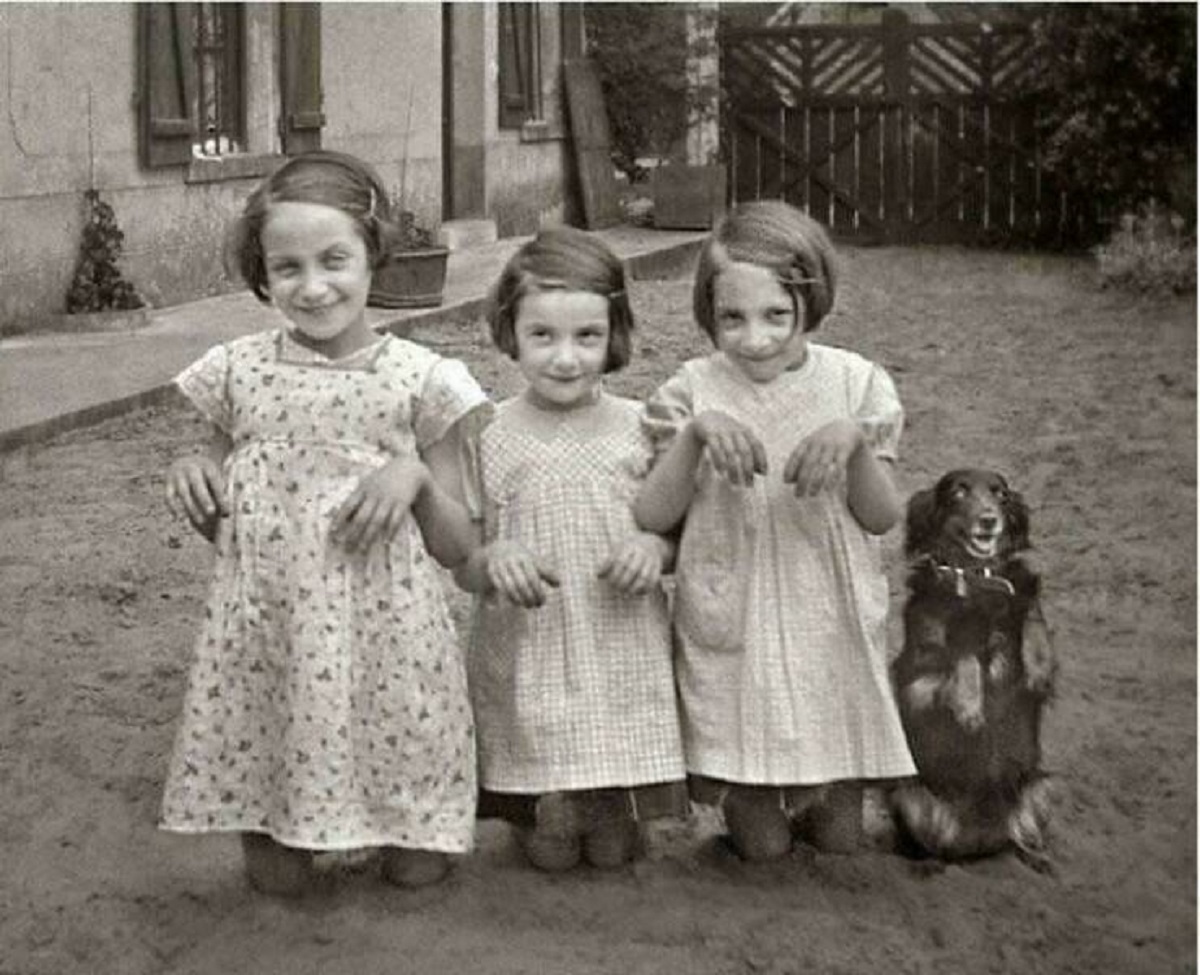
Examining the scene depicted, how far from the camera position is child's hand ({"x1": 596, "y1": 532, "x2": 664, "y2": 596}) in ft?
10.4

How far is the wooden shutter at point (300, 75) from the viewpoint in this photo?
12016 millimetres

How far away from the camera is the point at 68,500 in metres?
6.53

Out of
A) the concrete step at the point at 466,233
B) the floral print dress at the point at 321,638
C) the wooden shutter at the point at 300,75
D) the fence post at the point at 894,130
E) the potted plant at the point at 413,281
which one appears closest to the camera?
the floral print dress at the point at 321,638

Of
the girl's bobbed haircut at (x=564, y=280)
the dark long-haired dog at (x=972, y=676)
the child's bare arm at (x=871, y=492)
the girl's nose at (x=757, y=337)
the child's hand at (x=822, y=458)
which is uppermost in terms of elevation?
the girl's bobbed haircut at (x=564, y=280)

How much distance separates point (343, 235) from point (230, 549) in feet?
1.58

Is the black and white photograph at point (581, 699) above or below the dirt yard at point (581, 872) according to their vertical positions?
above

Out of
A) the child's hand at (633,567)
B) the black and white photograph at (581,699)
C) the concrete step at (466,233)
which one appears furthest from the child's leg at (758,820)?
the concrete step at (466,233)

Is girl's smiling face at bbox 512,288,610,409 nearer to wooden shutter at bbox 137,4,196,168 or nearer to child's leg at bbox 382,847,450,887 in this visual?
child's leg at bbox 382,847,450,887

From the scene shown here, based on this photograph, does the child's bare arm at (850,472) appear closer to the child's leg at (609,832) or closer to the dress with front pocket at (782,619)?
the dress with front pocket at (782,619)

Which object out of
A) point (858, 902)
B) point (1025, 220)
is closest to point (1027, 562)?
point (858, 902)

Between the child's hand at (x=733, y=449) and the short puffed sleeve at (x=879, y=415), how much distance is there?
0.77 ft

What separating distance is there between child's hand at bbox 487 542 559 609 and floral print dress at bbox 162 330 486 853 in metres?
0.11

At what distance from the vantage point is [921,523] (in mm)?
3373

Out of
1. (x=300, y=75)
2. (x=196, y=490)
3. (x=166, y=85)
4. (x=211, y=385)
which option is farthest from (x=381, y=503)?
(x=300, y=75)
